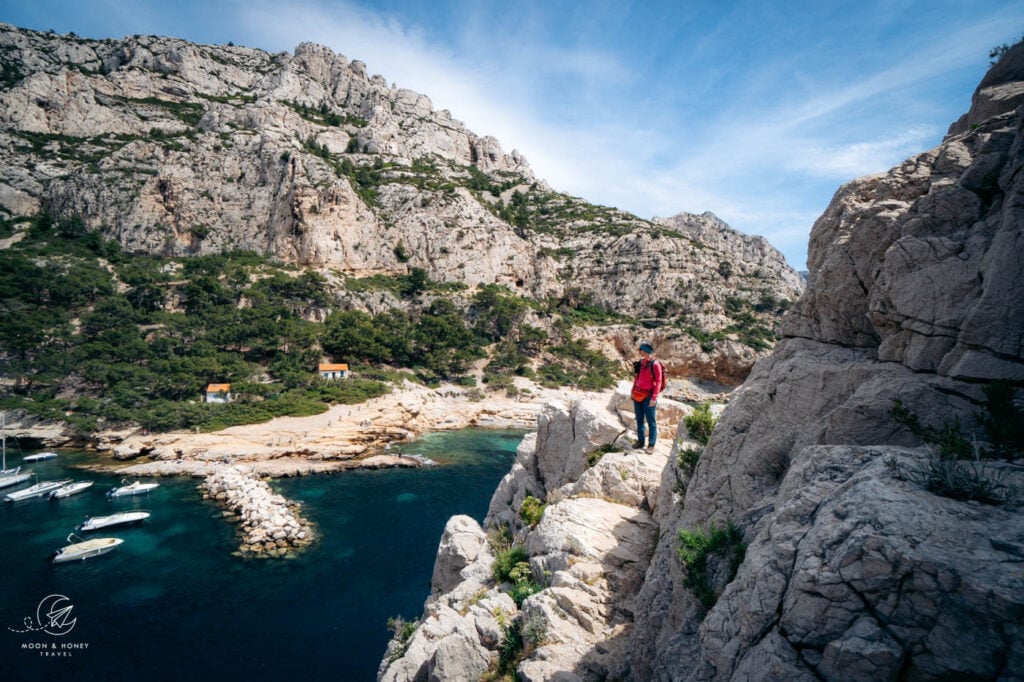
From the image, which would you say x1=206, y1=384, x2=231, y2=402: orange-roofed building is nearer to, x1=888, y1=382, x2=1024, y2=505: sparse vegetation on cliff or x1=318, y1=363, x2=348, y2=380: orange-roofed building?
x1=318, y1=363, x2=348, y2=380: orange-roofed building

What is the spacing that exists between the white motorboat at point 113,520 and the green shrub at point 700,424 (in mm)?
29513

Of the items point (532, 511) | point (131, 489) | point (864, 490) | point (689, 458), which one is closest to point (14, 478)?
point (131, 489)

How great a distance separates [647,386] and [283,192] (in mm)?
80361

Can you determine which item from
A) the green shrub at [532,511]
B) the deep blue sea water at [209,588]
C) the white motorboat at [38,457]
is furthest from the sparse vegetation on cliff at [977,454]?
the white motorboat at [38,457]

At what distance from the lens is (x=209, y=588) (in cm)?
1816

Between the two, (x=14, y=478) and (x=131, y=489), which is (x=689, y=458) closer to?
(x=131, y=489)

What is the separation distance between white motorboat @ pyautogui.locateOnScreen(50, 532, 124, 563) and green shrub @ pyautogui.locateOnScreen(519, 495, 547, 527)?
2242cm

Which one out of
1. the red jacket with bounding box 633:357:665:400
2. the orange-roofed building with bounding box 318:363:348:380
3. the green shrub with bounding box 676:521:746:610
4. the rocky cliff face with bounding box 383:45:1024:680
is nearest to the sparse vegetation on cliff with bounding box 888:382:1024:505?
the rocky cliff face with bounding box 383:45:1024:680

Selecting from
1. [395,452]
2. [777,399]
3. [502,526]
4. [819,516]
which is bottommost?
[395,452]

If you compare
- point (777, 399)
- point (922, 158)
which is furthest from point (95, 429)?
point (922, 158)

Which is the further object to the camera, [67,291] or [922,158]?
[67,291]

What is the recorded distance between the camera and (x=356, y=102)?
114m

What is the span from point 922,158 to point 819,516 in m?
5.92

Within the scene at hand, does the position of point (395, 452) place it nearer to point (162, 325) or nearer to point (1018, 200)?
point (162, 325)
